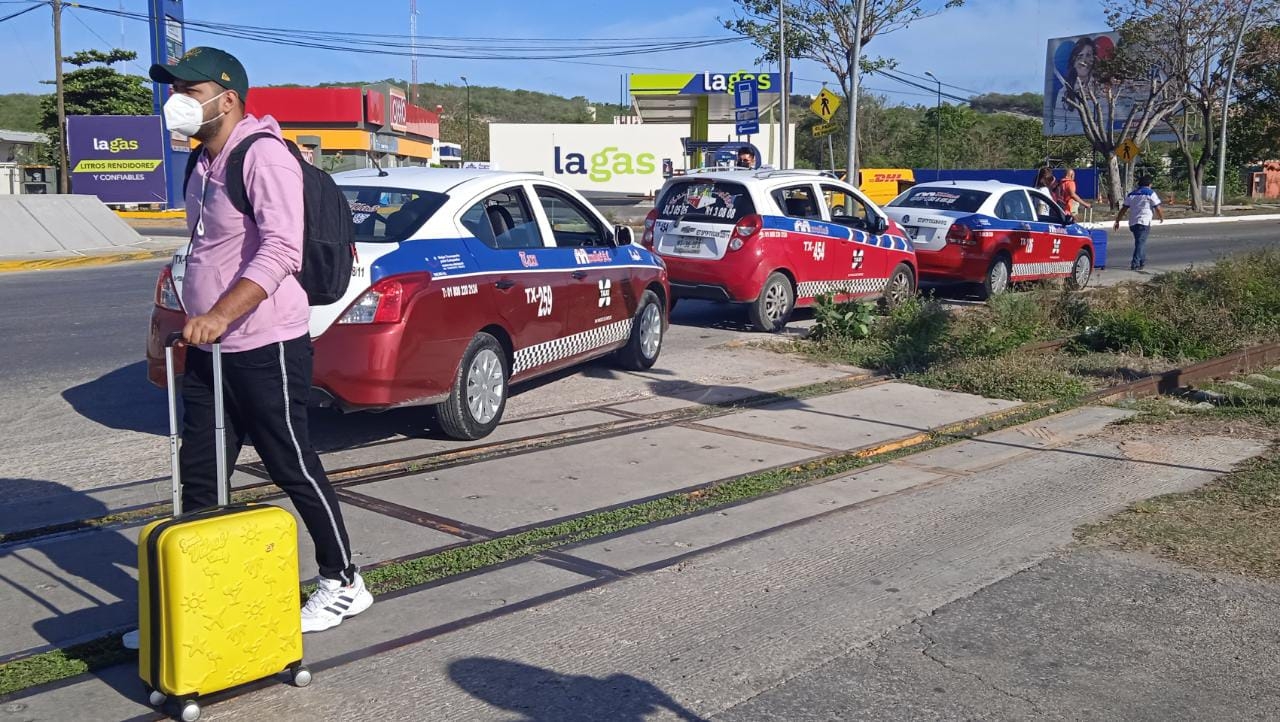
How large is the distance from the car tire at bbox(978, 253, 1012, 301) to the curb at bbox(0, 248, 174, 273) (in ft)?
46.6

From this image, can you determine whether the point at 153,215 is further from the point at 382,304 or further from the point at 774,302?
the point at 382,304

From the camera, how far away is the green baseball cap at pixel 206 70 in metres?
3.92

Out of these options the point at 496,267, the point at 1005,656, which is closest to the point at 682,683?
the point at 1005,656

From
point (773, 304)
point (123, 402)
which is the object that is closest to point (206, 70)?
point (123, 402)

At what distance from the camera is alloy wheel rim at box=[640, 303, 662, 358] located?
9914 mm

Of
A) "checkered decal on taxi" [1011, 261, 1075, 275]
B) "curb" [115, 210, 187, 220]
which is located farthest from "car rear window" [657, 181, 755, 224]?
"curb" [115, 210, 187, 220]

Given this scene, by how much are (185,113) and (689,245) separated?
844cm

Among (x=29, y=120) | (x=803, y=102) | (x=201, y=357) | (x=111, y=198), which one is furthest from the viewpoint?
(x=803, y=102)

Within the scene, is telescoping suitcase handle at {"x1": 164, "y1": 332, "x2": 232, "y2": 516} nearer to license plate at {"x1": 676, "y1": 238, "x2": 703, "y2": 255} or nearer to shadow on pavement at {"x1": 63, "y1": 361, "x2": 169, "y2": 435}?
shadow on pavement at {"x1": 63, "y1": 361, "x2": 169, "y2": 435}

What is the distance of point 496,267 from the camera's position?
7469 millimetres

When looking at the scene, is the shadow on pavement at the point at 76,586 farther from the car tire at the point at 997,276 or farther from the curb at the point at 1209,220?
the curb at the point at 1209,220

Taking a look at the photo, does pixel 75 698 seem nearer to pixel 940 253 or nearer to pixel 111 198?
pixel 940 253

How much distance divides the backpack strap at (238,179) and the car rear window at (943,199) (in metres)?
13.2

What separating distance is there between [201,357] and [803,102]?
366 ft
